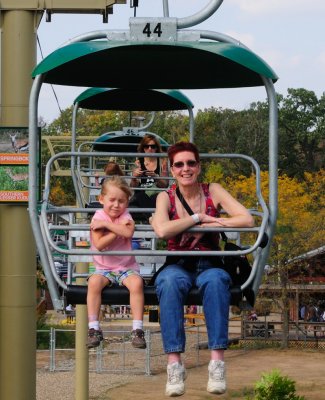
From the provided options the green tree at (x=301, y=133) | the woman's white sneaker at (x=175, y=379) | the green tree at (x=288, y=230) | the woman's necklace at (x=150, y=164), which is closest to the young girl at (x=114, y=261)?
the woman's white sneaker at (x=175, y=379)

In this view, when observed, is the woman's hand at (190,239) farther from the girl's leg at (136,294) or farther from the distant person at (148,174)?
the distant person at (148,174)

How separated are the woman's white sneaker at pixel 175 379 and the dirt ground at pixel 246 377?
104ft

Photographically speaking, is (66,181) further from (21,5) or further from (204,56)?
(204,56)

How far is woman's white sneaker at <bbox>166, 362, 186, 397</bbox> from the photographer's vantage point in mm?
7293

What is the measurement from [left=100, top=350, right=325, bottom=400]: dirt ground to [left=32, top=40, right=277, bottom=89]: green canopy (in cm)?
2936

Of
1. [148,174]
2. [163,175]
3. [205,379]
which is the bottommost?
[205,379]

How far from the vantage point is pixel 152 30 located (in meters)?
7.93

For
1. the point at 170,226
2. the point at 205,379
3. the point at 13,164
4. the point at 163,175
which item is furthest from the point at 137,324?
the point at 205,379

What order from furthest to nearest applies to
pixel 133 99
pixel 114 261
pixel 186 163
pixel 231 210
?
pixel 133 99
pixel 114 261
pixel 231 210
pixel 186 163

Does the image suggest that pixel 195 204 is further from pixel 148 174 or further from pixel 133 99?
A: pixel 133 99

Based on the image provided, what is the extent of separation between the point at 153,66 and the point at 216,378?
2.81 meters

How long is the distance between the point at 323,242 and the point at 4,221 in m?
42.8

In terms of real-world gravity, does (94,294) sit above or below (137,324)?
above

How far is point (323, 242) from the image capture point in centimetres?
5659
